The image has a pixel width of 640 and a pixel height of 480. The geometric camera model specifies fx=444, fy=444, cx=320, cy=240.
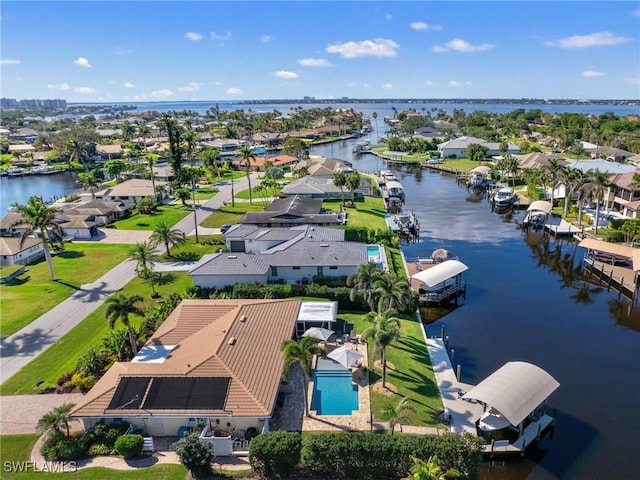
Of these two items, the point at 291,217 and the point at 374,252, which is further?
the point at 291,217

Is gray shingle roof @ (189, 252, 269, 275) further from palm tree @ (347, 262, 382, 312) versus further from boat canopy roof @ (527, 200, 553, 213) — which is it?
boat canopy roof @ (527, 200, 553, 213)

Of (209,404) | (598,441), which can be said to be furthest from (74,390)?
(598,441)

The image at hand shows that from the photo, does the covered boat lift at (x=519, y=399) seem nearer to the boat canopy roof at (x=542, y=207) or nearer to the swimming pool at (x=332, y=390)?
the swimming pool at (x=332, y=390)

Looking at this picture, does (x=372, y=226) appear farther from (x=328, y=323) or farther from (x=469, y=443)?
(x=469, y=443)

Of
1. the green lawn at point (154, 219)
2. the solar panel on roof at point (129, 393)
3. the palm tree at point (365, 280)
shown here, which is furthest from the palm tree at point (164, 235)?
the solar panel on roof at point (129, 393)

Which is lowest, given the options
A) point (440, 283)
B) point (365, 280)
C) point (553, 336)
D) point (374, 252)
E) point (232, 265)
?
point (553, 336)

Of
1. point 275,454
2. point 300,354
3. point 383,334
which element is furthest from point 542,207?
point 275,454

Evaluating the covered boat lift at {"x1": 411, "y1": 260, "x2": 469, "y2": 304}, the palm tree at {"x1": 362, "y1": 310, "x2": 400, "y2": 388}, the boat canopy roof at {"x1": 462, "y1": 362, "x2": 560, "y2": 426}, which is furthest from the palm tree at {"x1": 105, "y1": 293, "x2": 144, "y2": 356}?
the covered boat lift at {"x1": 411, "y1": 260, "x2": 469, "y2": 304}

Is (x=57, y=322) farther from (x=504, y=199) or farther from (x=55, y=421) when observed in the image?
(x=504, y=199)
